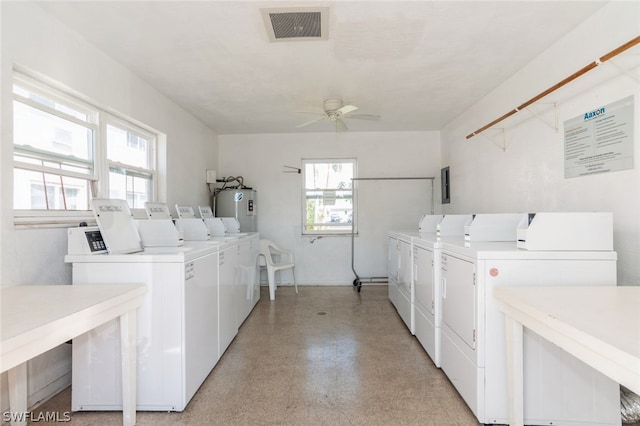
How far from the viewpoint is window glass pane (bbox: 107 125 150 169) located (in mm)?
2824

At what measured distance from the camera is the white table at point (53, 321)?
1.04 meters

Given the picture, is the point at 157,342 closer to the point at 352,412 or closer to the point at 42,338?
the point at 42,338

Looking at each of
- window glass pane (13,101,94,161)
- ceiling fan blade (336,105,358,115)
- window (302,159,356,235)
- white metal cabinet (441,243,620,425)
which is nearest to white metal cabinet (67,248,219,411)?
window glass pane (13,101,94,161)

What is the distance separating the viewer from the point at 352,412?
1877 mm

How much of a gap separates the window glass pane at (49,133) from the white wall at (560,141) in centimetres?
377

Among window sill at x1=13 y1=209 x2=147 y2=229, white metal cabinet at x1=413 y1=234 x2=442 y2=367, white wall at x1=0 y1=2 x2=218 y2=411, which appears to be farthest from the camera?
white metal cabinet at x1=413 y1=234 x2=442 y2=367

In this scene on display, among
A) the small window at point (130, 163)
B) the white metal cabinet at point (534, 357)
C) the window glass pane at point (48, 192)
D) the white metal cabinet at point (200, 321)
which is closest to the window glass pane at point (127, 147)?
the small window at point (130, 163)

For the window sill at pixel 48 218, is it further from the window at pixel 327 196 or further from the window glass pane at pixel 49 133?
the window at pixel 327 196

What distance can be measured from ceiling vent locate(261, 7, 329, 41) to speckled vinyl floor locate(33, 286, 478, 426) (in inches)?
101

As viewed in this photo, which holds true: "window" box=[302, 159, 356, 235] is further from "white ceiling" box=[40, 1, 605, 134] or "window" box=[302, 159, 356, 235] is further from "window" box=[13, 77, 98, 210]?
"window" box=[13, 77, 98, 210]

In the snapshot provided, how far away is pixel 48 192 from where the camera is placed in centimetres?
217

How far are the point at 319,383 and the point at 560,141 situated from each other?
8.63ft

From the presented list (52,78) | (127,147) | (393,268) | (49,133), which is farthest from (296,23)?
(393,268)

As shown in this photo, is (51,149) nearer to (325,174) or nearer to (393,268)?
(393,268)
